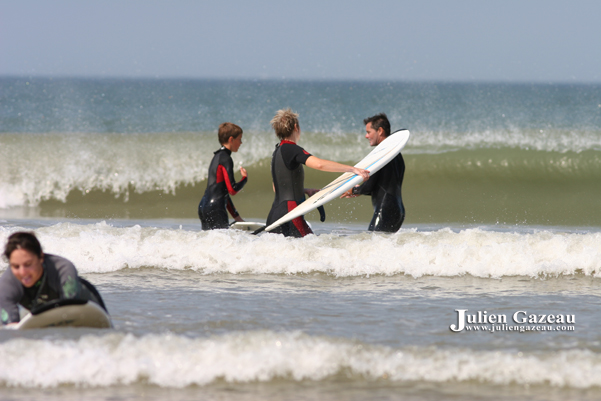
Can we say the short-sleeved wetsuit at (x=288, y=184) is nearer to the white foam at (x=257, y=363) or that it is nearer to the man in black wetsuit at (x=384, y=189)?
the man in black wetsuit at (x=384, y=189)

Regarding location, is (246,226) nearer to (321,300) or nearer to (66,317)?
(321,300)

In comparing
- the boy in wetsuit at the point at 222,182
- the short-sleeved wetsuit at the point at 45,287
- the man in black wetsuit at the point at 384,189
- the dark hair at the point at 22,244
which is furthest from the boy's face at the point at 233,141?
the dark hair at the point at 22,244

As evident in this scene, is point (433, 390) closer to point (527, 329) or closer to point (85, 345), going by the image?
point (527, 329)

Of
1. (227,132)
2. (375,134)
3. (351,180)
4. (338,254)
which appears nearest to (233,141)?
(227,132)

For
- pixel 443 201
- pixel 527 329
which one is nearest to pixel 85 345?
pixel 527 329

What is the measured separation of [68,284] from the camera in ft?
11.6

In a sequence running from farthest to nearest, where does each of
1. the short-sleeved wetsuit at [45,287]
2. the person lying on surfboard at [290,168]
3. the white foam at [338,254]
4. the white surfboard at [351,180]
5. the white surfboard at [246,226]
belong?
the white surfboard at [246,226] → the white foam at [338,254] → the white surfboard at [351,180] → the person lying on surfboard at [290,168] → the short-sleeved wetsuit at [45,287]

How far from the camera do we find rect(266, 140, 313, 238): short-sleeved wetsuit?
5543mm

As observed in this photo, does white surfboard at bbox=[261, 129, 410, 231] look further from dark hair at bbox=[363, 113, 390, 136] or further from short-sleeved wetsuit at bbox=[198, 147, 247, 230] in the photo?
short-sleeved wetsuit at bbox=[198, 147, 247, 230]

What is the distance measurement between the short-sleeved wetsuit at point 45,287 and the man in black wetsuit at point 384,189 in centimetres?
327

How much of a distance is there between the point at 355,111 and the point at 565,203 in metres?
29.4

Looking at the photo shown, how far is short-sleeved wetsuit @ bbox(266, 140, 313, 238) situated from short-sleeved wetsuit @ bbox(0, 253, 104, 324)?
2362 millimetres

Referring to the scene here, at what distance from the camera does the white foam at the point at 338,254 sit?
20.0 ft

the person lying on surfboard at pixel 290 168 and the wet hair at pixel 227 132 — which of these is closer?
the person lying on surfboard at pixel 290 168
